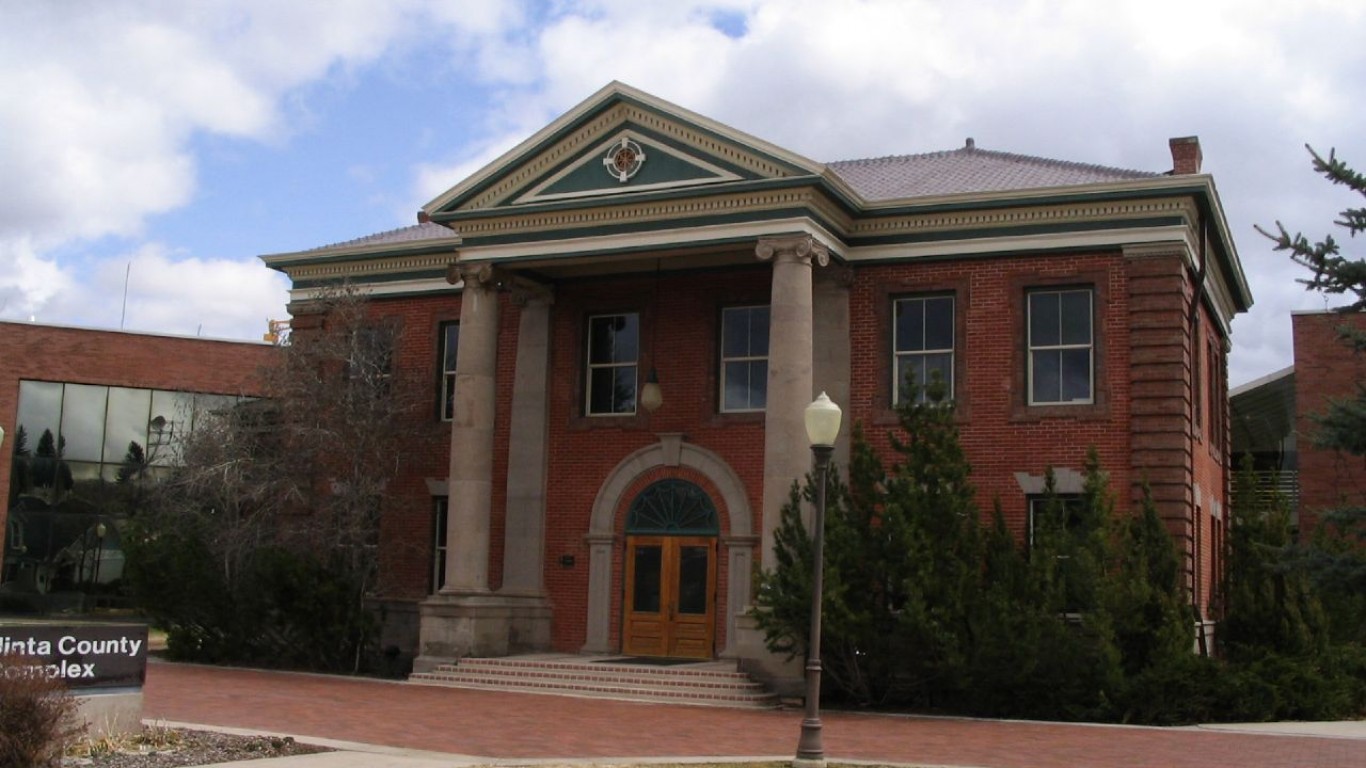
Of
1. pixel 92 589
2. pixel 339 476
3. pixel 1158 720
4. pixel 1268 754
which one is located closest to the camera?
pixel 1268 754

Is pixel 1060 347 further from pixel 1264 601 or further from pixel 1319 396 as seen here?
pixel 1319 396

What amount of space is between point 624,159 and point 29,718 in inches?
561

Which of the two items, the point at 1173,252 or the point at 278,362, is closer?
the point at 1173,252

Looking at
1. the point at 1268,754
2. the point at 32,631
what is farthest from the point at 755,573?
the point at 32,631

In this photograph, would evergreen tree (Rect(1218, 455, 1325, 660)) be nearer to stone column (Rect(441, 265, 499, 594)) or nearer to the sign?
stone column (Rect(441, 265, 499, 594))

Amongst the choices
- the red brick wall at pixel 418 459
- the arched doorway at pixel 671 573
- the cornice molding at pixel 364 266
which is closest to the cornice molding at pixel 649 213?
the cornice molding at pixel 364 266

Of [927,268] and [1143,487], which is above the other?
[927,268]

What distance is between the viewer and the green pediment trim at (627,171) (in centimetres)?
2355

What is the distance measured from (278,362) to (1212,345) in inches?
720

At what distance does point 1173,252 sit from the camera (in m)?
22.4

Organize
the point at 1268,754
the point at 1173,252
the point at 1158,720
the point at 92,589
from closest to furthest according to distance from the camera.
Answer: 1. the point at 1268,754
2. the point at 1158,720
3. the point at 1173,252
4. the point at 92,589

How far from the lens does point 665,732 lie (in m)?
17.5

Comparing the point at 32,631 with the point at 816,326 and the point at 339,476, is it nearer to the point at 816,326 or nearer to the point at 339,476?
the point at 339,476

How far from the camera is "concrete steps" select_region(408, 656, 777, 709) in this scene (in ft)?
70.3
